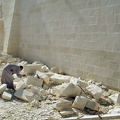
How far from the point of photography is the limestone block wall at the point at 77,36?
5.26 metres

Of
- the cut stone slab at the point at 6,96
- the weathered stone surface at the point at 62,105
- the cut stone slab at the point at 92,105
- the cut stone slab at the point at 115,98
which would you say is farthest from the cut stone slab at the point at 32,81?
the cut stone slab at the point at 115,98

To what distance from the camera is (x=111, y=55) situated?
17.3 ft

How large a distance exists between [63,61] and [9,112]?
333 centimetres

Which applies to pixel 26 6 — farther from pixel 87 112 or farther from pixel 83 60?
pixel 87 112

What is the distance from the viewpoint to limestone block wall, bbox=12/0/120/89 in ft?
17.3

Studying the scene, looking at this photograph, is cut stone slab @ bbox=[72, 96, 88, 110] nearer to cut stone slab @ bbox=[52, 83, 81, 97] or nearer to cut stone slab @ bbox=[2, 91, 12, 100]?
cut stone slab @ bbox=[52, 83, 81, 97]

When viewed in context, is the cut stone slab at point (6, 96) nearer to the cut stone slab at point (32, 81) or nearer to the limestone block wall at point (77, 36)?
the cut stone slab at point (32, 81)

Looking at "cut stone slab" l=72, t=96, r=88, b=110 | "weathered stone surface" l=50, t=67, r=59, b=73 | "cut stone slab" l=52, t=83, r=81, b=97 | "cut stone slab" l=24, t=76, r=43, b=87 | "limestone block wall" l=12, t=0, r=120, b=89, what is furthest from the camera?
"weathered stone surface" l=50, t=67, r=59, b=73

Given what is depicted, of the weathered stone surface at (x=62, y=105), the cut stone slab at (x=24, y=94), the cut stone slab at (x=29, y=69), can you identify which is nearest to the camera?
the weathered stone surface at (x=62, y=105)

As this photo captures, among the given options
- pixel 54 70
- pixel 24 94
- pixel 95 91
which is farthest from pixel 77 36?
pixel 24 94

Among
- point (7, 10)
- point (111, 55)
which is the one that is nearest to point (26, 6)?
point (7, 10)

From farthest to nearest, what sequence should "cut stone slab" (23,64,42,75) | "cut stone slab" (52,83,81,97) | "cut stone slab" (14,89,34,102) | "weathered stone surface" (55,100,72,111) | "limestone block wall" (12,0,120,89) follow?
"cut stone slab" (23,64,42,75) → "limestone block wall" (12,0,120,89) → "cut stone slab" (52,83,81,97) → "cut stone slab" (14,89,34,102) → "weathered stone surface" (55,100,72,111)

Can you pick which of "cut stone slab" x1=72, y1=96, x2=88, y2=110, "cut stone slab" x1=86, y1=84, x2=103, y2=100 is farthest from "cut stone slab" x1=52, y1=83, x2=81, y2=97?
"cut stone slab" x1=72, y1=96, x2=88, y2=110

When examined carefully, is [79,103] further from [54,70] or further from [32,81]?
[54,70]
